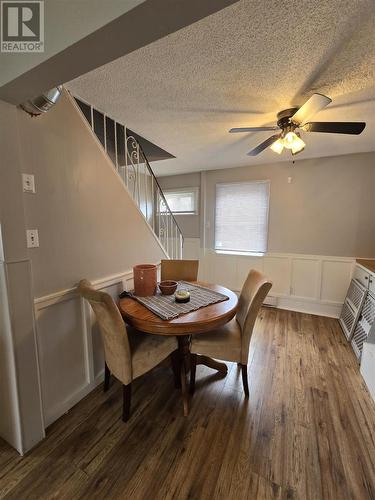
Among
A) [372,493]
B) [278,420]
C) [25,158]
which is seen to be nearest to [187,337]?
[278,420]

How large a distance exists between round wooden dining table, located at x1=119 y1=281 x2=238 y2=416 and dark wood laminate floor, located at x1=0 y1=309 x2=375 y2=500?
27 cm

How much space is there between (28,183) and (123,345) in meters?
1.18

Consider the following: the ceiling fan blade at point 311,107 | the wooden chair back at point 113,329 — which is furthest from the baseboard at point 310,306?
the wooden chair back at point 113,329

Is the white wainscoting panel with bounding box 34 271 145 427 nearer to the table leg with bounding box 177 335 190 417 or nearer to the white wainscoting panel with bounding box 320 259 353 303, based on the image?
the table leg with bounding box 177 335 190 417

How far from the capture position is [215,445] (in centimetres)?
137

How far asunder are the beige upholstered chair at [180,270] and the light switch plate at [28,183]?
1.47 m

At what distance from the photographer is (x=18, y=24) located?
917mm

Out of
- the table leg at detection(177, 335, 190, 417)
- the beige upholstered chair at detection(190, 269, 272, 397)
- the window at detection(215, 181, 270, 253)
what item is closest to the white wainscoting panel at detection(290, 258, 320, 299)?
the window at detection(215, 181, 270, 253)

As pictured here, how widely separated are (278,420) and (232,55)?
240 cm

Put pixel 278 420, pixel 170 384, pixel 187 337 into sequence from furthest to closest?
pixel 170 384 < pixel 187 337 < pixel 278 420

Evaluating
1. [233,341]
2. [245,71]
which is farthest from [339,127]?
[233,341]

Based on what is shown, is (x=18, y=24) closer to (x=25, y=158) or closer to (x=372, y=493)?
(x=25, y=158)

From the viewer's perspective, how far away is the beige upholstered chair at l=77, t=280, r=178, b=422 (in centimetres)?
138

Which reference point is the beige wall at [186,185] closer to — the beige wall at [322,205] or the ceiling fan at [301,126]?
the beige wall at [322,205]
